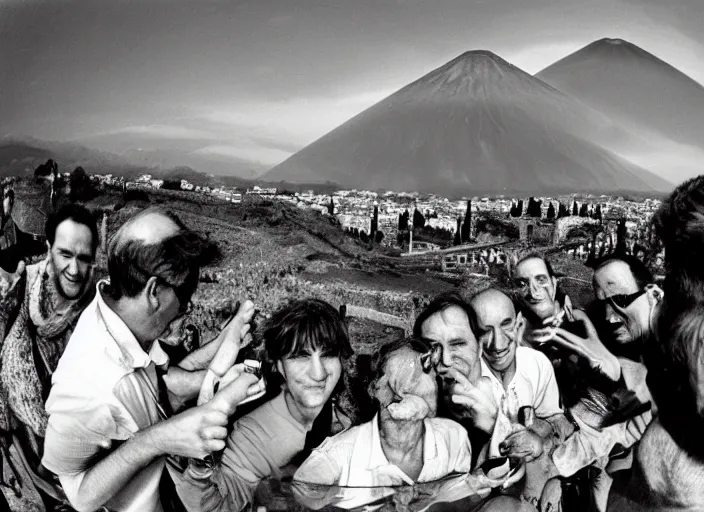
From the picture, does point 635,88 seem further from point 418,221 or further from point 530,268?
point 418,221

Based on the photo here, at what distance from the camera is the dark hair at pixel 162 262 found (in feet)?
8.98

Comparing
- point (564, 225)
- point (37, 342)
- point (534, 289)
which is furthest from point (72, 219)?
point (564, 225)

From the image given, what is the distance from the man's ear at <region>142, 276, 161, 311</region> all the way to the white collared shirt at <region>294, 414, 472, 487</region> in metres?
0.77

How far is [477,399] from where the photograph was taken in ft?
9.26

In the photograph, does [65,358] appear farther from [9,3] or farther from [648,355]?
[648,355]

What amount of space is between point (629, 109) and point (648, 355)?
101cm

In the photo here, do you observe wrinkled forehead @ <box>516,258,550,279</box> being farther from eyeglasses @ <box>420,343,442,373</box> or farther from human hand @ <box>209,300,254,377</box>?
human hand @ <box>209,300,254,377</box>

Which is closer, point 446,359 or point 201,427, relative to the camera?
point 201,427

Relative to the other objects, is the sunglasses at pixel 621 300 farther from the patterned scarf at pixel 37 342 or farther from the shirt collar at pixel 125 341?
the patterned scarf at pixel 37 342

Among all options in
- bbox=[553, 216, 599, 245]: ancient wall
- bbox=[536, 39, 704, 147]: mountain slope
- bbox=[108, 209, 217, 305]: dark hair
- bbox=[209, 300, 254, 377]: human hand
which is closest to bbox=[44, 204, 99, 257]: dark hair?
bbox=[108, 209, 217, 305]: dark hair

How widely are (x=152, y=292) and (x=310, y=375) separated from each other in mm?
640

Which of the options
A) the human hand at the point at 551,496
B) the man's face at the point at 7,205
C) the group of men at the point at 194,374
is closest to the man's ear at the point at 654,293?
the group of men at the point at 194,374

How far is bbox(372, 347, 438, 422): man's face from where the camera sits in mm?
2711

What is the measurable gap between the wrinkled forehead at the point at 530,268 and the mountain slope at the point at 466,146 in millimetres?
295
